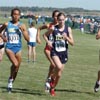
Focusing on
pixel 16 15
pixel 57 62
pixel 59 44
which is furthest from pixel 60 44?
pixel 16 15

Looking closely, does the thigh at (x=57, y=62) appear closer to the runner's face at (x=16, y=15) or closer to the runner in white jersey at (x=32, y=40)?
the runner's face at (x=16, y=15)

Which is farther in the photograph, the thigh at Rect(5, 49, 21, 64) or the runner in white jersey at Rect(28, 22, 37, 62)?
the runner in white jersey at Rect(28, 22, 37, 62)

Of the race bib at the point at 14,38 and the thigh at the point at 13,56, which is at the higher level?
the race bib at the point at 14,38

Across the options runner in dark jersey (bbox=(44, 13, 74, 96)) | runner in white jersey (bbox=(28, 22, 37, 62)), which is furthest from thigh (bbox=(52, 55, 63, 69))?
runner in white jersey (bbox=(28, 22, 37, 62))

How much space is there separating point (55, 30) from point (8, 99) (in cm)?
207

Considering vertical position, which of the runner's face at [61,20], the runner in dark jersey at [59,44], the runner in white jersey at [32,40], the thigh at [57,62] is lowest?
the runner in white jersey at [32,40]

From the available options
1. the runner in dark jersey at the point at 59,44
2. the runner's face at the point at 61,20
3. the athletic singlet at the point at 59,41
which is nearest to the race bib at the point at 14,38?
the runner in dark jersey at the point at 59,44

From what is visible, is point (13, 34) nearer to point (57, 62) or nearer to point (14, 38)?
point (14, 38)

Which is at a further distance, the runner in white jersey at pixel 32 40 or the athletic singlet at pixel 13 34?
the runner in white jersey at pixel 32 40

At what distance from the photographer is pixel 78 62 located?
23.1 metres

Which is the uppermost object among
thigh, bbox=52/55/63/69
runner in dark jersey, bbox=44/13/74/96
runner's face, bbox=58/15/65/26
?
runner's face, bbox=58/15/65/26

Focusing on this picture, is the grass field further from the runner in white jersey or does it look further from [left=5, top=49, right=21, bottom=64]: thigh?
[left=5, top=49, right=21, bottom=64]: thigh

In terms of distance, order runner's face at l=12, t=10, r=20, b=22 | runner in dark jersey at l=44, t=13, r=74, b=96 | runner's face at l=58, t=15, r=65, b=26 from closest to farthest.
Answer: runner's face at l=58, t=15, r=65, b=26 → runner in dark jersey at l=44, t=13, r=74, b=96 → runner's face at l=12, t=10, r=20, b=22

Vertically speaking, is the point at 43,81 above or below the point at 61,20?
below
